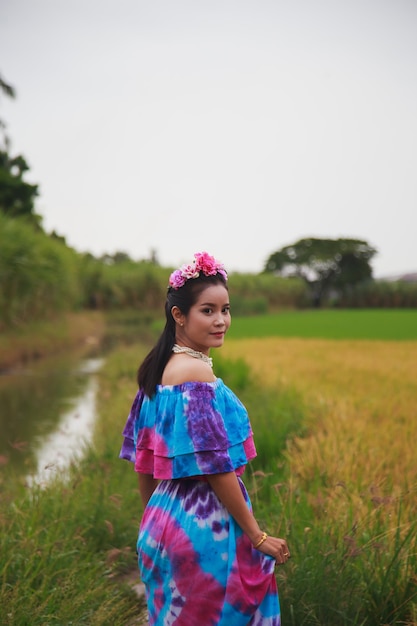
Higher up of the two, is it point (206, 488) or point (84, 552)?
point (206, 488)

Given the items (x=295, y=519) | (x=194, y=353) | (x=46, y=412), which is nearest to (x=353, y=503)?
(x=295, y=519)

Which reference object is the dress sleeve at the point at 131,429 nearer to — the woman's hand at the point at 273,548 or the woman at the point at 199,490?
the woman at the point at 199,490

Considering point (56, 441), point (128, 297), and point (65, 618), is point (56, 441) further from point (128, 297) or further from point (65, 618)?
point (128, 297)

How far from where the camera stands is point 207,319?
5.86ft

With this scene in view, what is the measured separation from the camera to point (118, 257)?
234ft

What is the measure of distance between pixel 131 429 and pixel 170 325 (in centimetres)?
41

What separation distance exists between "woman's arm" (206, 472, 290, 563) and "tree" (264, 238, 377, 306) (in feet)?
194

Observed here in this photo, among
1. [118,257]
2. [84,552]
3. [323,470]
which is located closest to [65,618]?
[84,552]

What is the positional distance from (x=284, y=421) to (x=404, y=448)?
1402 mm

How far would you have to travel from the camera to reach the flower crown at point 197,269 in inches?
70.7

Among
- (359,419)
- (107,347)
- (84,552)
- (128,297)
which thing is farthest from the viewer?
(128,297)

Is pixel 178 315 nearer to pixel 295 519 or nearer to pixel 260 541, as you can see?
pixel 260 541

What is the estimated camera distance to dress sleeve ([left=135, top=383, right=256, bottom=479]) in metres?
1.66

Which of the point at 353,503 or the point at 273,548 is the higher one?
the point at 273,548
